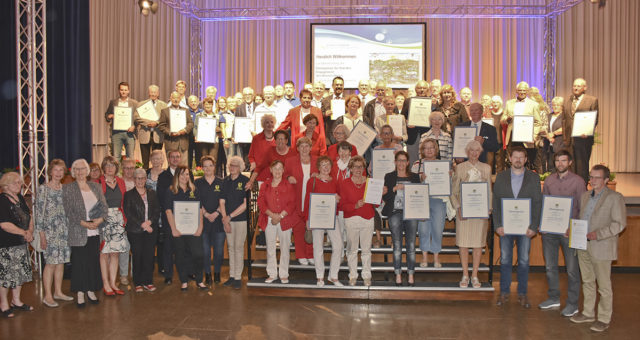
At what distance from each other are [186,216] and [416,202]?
276 centimetres

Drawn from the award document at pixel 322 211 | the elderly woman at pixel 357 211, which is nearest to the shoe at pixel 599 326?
the elderly woman at pixel 357 211

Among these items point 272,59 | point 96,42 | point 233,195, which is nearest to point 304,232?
point 233,195

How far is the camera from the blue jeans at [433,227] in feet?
22.1

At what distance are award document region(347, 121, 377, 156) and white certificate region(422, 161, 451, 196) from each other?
4.19 feet

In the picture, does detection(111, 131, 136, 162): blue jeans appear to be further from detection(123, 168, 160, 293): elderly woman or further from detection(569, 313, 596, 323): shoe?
detection(569, 313, 596, 323): shoe

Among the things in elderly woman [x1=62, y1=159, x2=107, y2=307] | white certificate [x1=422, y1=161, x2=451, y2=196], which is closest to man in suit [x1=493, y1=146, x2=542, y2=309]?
white certificate [x1=422, y1=161, x2=451, y2=196]

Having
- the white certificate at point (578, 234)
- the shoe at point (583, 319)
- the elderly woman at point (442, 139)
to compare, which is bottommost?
the shoe at point (583, 319)

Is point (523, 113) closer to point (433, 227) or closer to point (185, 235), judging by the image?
point (433, 227)

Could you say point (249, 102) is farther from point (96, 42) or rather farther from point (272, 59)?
point (272, 59)

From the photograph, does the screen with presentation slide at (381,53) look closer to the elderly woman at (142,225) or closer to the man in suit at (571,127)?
the man in suit at (571,127)

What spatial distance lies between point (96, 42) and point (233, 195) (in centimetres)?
764

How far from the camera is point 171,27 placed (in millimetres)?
15414

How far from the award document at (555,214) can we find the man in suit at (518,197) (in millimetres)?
199

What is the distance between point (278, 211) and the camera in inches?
263
